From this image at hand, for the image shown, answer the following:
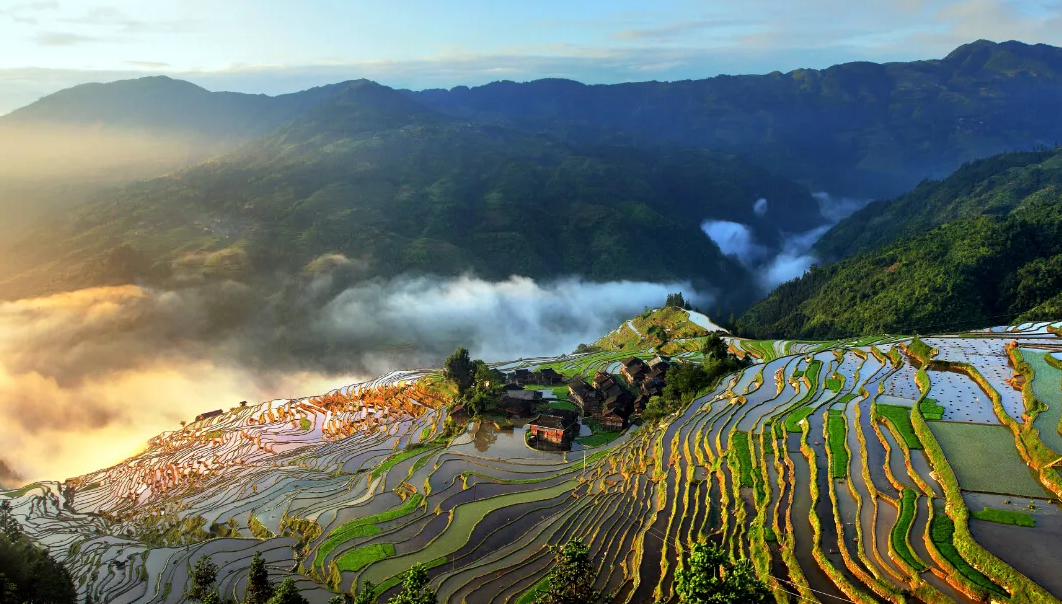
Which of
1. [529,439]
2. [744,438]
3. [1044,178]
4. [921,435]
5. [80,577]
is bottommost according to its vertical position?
[80,577]

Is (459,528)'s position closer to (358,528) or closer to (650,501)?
(358,528)

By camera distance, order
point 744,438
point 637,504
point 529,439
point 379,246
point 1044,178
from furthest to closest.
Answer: point 379,246 → point 1044,178 → point 529,439 → point 744,438 → point 637,504

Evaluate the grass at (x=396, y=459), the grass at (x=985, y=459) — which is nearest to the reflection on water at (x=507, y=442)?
the grass at (x=396, y=459)

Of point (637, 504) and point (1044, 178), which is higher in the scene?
point (1044, 178)

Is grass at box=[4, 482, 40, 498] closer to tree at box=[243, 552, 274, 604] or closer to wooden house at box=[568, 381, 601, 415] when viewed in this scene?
tree at box=[243, 552, 274, 604]

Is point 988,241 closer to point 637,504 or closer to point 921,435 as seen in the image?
point 921,435

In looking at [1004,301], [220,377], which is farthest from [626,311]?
[220,377]

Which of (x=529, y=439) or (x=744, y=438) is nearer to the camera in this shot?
(x=744, y=438)
